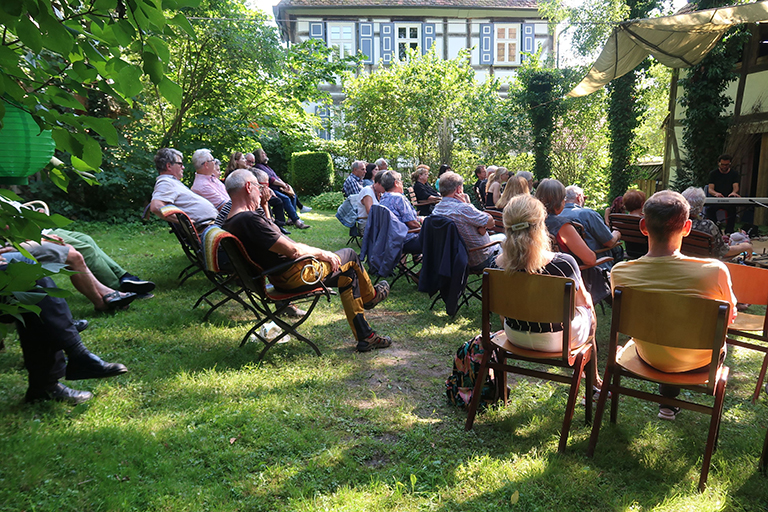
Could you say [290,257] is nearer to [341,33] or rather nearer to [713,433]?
[713,433]

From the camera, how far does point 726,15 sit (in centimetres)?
675

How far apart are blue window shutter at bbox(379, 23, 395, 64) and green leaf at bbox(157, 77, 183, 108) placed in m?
27.6

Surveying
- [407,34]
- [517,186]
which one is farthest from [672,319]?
[407,34]

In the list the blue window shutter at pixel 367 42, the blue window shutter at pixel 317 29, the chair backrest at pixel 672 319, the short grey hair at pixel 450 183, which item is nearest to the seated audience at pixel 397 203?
the short grey hair at pixel 450 183

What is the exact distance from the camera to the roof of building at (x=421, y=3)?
88.8ft

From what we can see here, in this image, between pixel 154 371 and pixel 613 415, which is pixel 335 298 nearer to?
pixel 154 371

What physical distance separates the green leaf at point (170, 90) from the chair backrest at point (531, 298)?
6.08 ft

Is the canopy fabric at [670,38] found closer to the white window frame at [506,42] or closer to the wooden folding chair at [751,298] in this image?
the wooden folding chair at [751,298]

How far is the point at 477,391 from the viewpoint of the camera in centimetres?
291

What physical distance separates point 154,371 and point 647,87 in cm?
1455

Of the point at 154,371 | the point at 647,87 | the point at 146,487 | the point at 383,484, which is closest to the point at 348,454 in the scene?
the point at 383,484

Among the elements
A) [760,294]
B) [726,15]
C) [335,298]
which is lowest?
[335,298]

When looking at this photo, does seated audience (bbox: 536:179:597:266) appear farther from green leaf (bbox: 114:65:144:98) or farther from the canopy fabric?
the canopy fabric

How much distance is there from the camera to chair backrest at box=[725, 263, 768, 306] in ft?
10.0
